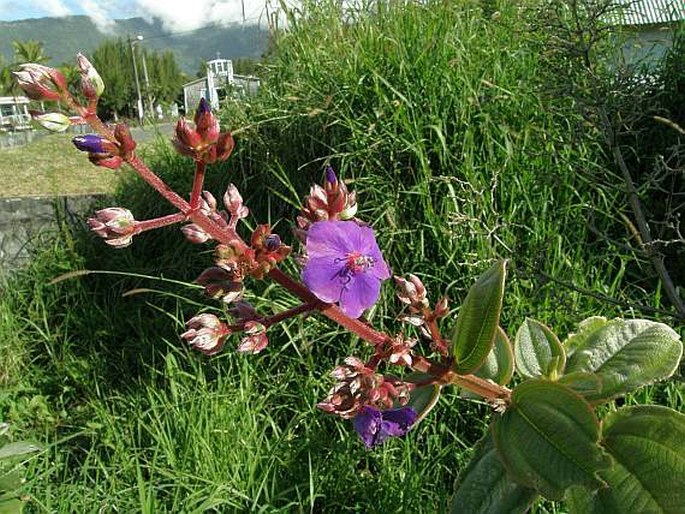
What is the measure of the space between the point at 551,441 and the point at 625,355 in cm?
23

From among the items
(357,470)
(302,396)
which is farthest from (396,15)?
(357,470)

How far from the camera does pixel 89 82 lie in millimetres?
667

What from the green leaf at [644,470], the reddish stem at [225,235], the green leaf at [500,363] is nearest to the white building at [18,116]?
the reddish stem at [225,235]

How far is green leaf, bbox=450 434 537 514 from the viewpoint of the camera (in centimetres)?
85

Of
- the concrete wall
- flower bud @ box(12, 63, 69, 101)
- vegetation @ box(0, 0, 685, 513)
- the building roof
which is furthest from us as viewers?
the concrete wall

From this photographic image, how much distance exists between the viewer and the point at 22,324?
362 cm

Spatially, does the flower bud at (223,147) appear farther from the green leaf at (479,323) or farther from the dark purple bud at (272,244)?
the green leaf at (479,323)

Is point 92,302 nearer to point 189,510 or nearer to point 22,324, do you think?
point 22,324

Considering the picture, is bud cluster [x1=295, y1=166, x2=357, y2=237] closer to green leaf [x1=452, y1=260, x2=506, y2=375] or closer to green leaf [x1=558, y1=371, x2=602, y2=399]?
green leaf [x1=452, y1=260, x2=506, y2=375]

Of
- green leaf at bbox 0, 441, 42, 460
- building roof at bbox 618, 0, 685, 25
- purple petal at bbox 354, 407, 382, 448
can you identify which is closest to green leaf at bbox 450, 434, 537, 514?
purple petal at bbox 354, 407, 382, 448

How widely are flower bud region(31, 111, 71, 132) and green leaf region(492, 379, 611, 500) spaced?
58cm

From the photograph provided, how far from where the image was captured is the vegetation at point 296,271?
2.10 metres

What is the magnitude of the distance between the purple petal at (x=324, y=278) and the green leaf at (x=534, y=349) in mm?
440

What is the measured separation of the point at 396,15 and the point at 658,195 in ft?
4.58
